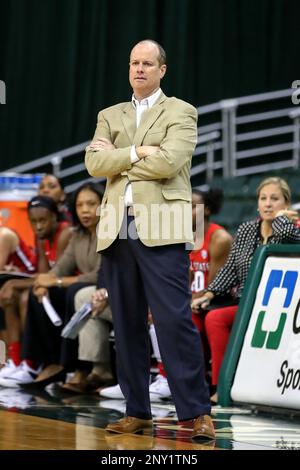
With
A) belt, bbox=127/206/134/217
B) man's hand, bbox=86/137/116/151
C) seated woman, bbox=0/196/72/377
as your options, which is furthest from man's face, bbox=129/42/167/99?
seated woman, bbox=0/196/72/377

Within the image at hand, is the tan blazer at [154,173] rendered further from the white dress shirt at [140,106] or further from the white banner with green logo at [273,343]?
the white banner with green logo at [273,343]

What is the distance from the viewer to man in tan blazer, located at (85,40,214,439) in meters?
4.89

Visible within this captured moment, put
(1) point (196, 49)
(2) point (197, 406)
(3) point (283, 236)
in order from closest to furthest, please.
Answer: (2) point (197, 406) < (3) point (283, 236) < (1) point (196, 49)

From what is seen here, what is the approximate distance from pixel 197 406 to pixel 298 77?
32.8 ft

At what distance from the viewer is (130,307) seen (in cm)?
507

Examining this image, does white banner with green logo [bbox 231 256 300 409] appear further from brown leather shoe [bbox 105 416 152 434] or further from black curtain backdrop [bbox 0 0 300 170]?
black curtain backdrop [bbox 0 0 300 170]

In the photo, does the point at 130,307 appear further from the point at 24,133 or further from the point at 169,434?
the point at 24,133

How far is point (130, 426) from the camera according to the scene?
16.7 ft

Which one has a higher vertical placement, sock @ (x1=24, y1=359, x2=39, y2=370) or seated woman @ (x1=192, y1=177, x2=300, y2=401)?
seated woman @ (x1=192, y1=177, x2=300, y2=401)

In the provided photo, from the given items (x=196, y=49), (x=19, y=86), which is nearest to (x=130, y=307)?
(x=19, y=86)

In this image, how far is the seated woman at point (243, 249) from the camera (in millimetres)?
6535

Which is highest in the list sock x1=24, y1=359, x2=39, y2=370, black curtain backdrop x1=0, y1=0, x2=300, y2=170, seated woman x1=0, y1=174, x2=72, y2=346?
black curtain backdrop x1=0, y1=0, x2=300, y2=170

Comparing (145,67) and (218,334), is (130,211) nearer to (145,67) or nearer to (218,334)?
(145,67)

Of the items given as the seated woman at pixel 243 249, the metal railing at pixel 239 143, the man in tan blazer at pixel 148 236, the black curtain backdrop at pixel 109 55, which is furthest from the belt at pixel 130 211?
the black curtain backdrop at pixel 109 55
